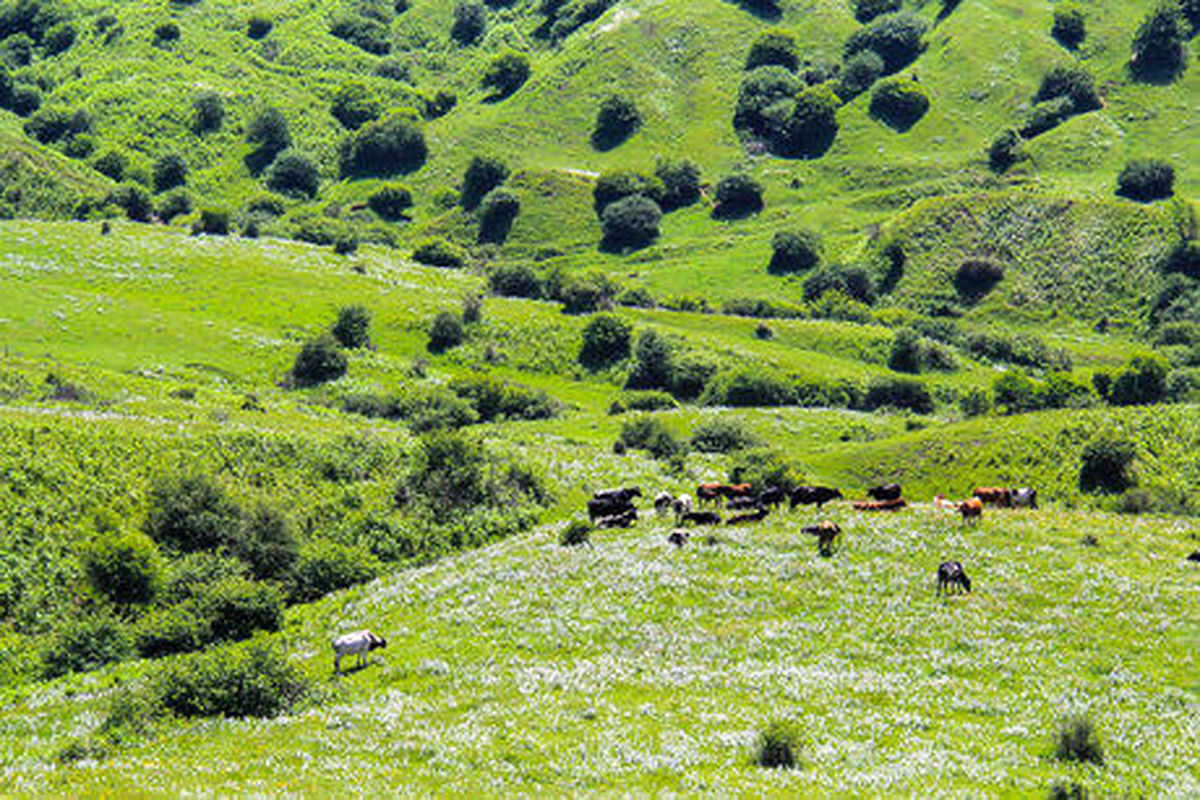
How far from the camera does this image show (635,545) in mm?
44062

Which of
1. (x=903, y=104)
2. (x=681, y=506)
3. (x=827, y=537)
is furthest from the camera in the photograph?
(x=903, y=104)

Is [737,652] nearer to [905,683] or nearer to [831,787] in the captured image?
[905,683]

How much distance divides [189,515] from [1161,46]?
708ft

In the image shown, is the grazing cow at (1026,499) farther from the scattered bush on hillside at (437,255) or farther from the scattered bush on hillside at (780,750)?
the scattered bush on hillside at (437,255)

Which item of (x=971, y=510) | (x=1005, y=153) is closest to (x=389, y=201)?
(x=1005, y=153)

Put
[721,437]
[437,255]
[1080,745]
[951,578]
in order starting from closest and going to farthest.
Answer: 1. [1080,745]
2. [951,578]
3. [721,437]
4. [437,255]

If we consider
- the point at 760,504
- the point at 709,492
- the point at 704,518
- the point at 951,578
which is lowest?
the point at 709,492

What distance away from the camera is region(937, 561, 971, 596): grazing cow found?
36250 millimetres

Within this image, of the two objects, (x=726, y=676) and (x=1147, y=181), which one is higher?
(x=726, y=676)

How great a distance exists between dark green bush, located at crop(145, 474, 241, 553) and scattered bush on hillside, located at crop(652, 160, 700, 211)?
148327 mm

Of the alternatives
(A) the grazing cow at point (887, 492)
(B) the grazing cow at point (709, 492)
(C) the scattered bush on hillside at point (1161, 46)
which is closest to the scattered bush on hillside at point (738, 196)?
(C) the scattered bush on hillside at point (1161, 46)

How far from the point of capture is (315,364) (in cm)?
10062

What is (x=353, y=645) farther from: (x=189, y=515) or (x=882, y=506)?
(x=882, y=506)

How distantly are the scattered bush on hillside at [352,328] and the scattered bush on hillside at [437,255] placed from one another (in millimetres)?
40147
